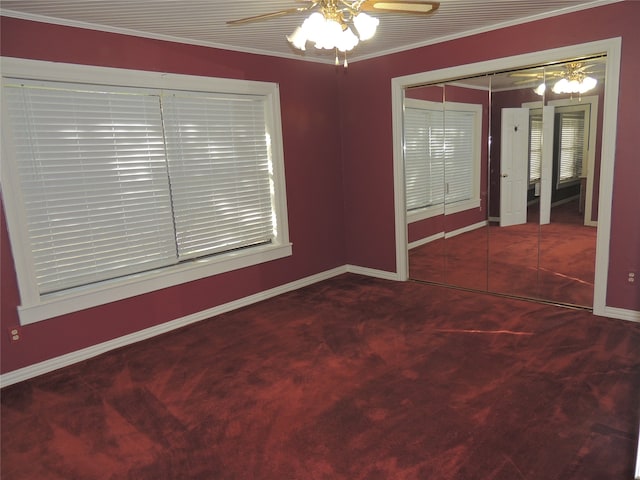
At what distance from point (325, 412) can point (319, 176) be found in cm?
312

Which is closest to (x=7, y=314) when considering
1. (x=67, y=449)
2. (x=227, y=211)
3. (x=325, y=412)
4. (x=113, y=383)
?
(x=113, y=383)

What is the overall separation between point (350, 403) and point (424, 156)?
9.93ft

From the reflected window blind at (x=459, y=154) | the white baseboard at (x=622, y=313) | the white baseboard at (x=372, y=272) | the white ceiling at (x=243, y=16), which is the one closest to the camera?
the white ceiling at (x=243, y=16)

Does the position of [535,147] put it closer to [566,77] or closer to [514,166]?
[514,166]

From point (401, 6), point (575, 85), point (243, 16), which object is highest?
point (243, 16)

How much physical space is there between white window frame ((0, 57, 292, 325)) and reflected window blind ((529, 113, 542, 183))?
2497mm

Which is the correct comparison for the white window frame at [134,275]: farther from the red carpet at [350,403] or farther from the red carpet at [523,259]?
the red carpet at [523,259]

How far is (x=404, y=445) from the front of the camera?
236cm

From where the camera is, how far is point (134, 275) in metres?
3.84

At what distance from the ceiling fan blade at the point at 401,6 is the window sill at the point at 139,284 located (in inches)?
110

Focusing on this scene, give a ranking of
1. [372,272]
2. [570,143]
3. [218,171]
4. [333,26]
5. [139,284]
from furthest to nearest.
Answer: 1. [372,272]
2. [218,171]
3. [570,143]
4. [139,284]
5. [333,26]

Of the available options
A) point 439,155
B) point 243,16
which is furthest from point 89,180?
point 439,155

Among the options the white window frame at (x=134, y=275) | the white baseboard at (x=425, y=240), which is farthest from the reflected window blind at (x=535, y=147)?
the white window frame at (x=134, y=275)

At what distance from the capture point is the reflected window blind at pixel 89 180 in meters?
3.21
